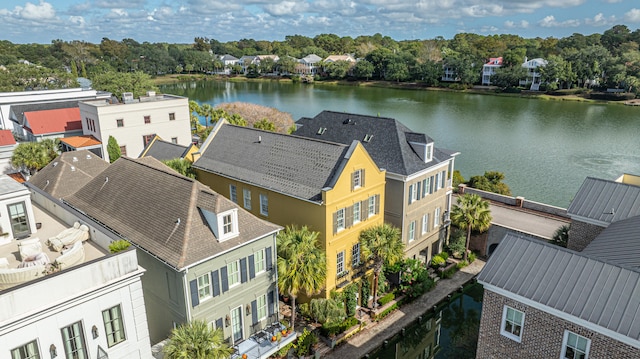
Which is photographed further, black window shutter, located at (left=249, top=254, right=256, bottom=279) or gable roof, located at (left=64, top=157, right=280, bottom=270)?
black window shutter, located at (left=249, top=254, right=256, bottom=279)

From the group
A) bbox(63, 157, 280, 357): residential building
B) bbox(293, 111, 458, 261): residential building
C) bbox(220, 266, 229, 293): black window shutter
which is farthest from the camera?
bbox(293, 111, 458, 261): residential building

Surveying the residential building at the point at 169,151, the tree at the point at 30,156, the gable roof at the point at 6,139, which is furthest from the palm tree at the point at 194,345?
the gable roof at the point at 6,139

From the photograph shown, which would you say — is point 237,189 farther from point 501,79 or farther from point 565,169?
point 501,79

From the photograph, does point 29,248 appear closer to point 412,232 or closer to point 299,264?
point 299,264

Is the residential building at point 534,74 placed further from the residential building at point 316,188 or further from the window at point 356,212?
the window at point 356,212

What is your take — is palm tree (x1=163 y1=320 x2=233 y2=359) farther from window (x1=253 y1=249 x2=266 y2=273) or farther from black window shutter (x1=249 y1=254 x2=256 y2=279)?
window (x1=253 y1=249 x2=266 y2=273)

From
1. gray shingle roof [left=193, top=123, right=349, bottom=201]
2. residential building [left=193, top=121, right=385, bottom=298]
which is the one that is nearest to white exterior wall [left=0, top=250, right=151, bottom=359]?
residential building [left=193, top=121, right=385, bottom=298]

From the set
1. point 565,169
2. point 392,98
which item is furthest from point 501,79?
point 565,169
